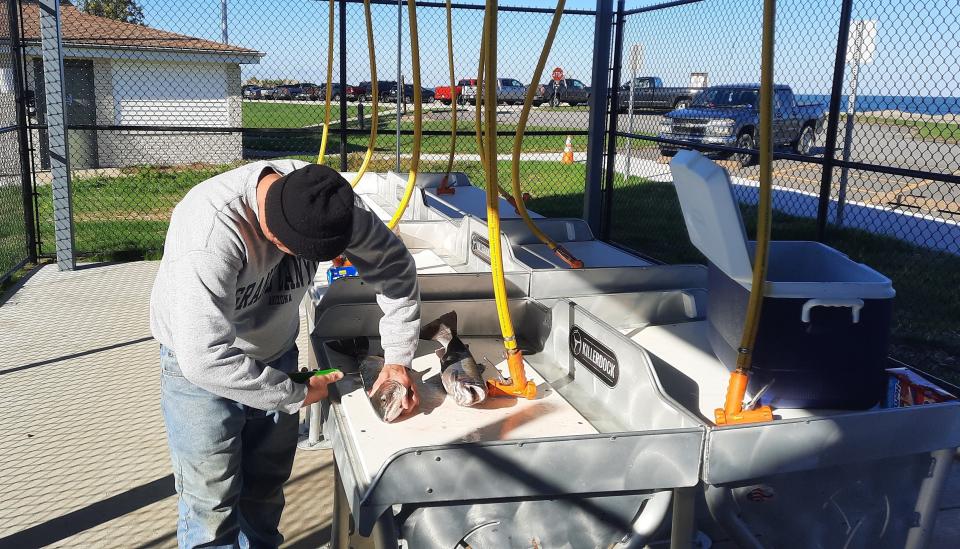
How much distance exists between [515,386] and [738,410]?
67 centimetres

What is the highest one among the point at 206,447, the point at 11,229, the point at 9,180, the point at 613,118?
the point at 613,118

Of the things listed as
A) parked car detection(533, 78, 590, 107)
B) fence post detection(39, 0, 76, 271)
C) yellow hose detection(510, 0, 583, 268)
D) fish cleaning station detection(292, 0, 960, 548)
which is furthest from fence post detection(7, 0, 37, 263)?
parked car detection(533, 78, 590, 107)

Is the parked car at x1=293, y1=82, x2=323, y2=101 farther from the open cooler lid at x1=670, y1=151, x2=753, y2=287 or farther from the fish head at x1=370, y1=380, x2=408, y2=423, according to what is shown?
the fish head at x1=370, y1=380, x2=408, y2=423

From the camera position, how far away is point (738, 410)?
240 centimetres

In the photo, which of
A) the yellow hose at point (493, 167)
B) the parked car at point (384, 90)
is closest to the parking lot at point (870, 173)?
the parked car at point (384, 90)

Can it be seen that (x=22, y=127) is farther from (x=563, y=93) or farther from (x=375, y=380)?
(x=563, y=93)

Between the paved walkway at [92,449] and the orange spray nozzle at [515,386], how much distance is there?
1138mm

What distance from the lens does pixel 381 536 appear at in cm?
208

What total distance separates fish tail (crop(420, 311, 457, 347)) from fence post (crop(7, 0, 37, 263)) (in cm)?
592

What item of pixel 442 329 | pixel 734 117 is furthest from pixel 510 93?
pixel 442 329

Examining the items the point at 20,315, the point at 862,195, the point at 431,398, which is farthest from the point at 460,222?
the point at 862,195

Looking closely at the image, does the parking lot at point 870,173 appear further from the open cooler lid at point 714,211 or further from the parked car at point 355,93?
the open cooler lid at point 714,211

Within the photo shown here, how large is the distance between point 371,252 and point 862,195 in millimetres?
11497

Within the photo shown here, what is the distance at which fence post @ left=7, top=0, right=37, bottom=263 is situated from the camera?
755 cm
